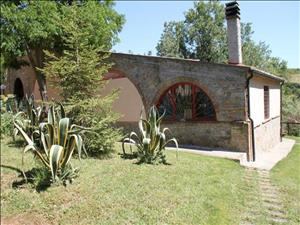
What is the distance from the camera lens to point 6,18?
12.4 meters

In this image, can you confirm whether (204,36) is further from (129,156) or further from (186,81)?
(186,81)

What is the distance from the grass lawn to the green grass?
40 centimetres

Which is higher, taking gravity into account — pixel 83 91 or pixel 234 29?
pixel 234 29

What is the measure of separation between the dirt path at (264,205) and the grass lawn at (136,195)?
6 centimetres

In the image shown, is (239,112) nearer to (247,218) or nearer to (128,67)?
(128,67)

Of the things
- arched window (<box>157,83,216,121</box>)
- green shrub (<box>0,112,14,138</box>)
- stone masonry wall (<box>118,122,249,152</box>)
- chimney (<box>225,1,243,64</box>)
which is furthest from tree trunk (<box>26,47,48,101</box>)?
chimney (<box>225,1,243,64</box>)

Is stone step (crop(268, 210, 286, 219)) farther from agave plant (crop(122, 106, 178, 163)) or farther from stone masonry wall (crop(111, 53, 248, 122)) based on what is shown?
stone masonry wall (crop(111, 53, 248, 122))

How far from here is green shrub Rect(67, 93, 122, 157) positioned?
8.48 metres

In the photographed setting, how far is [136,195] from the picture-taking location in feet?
17.9

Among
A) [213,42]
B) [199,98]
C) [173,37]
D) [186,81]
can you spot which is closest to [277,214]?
[213,42]

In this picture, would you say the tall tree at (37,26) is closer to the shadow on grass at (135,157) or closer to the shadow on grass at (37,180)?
the shadow on grass at (135,157)

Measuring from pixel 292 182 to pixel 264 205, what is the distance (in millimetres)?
415

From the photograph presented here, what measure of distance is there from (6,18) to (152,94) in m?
6.91

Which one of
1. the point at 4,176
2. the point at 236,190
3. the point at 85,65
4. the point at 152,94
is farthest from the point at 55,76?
the point at 236,190
